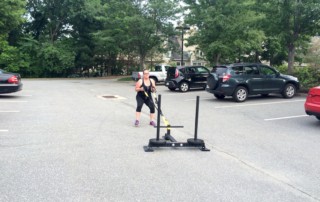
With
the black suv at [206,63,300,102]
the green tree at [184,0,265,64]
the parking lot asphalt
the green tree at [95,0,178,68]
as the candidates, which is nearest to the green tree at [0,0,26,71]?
the green tree at [95,0,178,68]

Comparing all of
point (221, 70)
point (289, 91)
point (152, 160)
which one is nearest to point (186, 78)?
point (221, 70)

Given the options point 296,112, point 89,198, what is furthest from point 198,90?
point 89,198

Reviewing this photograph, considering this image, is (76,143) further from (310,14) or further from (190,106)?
(310,14)

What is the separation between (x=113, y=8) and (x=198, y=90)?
14864 mm

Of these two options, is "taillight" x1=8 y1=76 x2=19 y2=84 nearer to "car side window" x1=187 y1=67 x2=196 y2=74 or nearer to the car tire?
the car tire

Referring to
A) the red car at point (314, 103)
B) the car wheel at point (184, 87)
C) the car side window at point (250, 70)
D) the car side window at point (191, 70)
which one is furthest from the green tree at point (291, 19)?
the red car at point (314, 103)

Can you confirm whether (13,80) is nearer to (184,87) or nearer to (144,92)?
(144,92)

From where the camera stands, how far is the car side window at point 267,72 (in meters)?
15.3

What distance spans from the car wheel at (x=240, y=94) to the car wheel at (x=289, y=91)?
6.99ft

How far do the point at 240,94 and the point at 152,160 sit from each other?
9.48 metres

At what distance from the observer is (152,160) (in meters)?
5.98

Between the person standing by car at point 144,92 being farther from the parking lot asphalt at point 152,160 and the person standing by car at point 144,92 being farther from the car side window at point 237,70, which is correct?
the car side window at point 237,70

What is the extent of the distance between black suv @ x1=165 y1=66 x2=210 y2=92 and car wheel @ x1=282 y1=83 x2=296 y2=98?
5.66 m

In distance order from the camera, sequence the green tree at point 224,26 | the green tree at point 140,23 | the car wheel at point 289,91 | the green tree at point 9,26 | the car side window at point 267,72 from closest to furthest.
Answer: the car side window at point 267,72 < the car wheel at point 289,91 < the green tree at point 224,26 < the green tree at point 140,23 < the green tree at point 9,26
